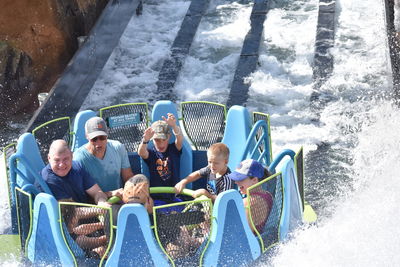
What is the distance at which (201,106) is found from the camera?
677 centimetres

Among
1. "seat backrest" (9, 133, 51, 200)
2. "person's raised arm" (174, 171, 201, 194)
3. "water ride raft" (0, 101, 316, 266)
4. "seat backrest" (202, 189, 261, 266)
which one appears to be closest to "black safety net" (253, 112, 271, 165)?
"water ride raft" (0, 101, 316, 266)

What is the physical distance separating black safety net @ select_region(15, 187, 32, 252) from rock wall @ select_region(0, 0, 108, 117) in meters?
4.40

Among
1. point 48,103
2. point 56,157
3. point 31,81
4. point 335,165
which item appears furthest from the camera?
point 31,81

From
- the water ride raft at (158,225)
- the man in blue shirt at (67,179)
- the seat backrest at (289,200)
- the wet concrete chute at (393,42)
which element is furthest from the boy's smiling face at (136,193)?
the wet concrete chute at (393,42)

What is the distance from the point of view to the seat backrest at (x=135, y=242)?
5.03m

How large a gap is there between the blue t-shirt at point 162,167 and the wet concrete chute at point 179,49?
3.19 metres

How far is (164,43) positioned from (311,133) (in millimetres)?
2911

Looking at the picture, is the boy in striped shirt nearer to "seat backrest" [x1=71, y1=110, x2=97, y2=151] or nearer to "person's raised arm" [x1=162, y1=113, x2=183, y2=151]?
"person's raised arm" [x1=162, y1=113, x2=183, y2=151]

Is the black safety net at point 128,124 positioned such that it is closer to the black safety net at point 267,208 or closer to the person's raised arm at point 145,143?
the person's raised arm at point 145,143

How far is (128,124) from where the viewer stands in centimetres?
661

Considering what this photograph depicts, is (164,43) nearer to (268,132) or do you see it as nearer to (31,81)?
(31,81)

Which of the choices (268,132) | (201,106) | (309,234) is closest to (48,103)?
(201,106)

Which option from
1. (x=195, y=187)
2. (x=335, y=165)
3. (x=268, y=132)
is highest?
(x=268, y=132)

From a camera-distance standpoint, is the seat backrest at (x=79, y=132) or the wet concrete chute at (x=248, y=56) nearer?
the seat backrest at (x=79, y=132)
